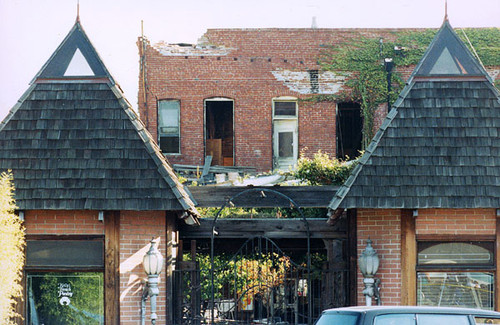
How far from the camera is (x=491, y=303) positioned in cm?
1316

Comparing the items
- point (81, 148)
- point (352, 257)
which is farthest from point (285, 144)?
point (81, 148)

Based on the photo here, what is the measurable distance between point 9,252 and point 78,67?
11.0ft

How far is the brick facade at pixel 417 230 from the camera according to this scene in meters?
13.2

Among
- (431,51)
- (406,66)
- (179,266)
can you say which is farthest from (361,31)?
(179,266)

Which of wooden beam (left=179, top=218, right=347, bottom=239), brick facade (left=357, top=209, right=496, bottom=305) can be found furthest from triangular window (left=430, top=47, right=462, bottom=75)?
wooden beam (left=179, top=218, right=347, bottom=239)

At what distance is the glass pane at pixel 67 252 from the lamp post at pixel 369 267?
418 cm

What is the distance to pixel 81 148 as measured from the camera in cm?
→ 1328

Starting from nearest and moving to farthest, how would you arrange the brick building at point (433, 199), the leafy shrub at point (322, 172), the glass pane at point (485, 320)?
the glass pane at point (485, 320) → the brick building at point (433, 199) → the leafy shrub at point (322, 172)

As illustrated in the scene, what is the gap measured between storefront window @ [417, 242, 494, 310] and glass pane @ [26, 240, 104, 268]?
5.21 m

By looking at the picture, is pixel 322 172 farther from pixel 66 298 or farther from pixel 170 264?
pixel 66 298

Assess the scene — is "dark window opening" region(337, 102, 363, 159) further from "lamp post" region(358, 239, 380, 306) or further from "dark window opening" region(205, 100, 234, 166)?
"lamp post" region(358, 239, 380, 306)

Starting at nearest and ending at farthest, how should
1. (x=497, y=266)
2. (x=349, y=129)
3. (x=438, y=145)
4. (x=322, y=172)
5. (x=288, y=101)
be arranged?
1. (x=497, y=266)
2. (x=438, y=145)
3. (x=322, y=172)
4. (x=288, y=101)
5. (x=349, y=129)

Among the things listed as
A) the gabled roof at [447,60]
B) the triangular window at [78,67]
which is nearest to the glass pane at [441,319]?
the gabled roof at [447,60]

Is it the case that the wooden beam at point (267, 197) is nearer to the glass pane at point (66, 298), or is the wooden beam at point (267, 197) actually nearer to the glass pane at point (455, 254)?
the glass pane at point (455, 254)
